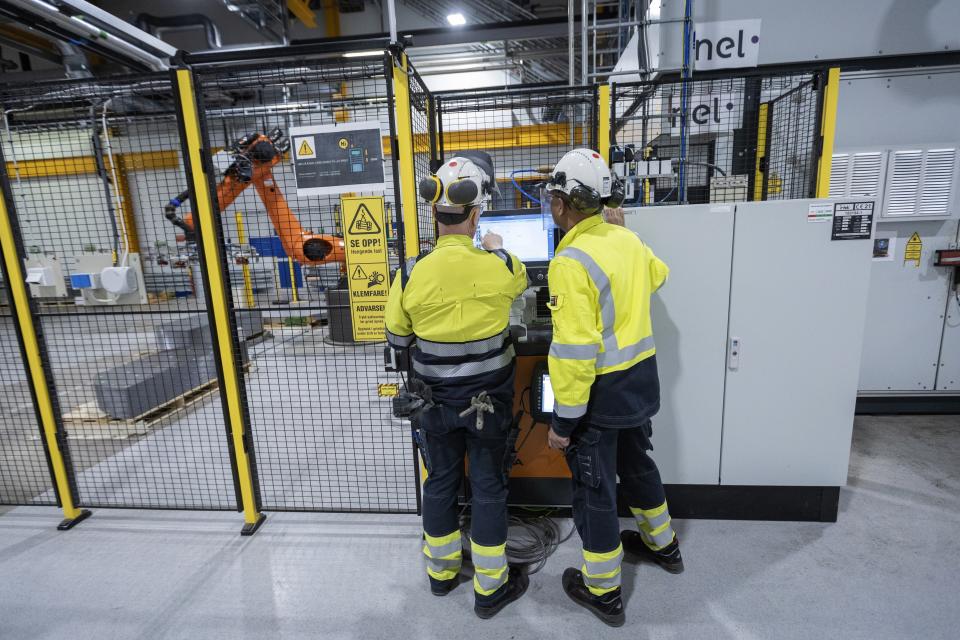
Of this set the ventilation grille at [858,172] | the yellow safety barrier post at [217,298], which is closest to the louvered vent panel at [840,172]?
the ventilation grille at [858,172]

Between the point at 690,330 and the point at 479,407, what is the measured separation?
126 cm

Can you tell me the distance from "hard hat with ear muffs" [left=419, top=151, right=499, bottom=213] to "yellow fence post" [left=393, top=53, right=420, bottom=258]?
11.7 inches

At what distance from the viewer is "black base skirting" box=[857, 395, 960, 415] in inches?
154

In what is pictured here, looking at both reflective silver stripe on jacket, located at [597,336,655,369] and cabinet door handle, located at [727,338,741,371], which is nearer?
reflective silver stripe on jacket, located at [597,336,655,369]

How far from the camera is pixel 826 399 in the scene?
8.06 feet

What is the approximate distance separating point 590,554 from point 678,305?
1.28 metres

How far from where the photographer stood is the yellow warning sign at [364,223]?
2.32 m

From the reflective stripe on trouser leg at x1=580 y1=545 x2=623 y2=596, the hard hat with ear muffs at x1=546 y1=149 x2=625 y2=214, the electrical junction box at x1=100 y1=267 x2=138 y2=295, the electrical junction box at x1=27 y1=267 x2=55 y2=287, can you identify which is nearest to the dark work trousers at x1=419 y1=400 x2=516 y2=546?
the reflective stripe on trouser leg at x1=580 y1=545 x2=623 y2=596

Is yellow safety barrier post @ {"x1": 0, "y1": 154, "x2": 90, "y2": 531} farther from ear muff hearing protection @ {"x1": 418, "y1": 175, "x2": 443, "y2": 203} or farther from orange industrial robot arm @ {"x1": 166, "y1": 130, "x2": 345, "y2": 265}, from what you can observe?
ear muff hearing protection @ {"x1": 418, "y1": 175, "x2": 443, "y2": 203}

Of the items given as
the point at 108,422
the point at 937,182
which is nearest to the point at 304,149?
the point at 108,422

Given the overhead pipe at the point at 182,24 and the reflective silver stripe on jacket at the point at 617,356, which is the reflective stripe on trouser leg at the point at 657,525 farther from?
the overhead pipe at the point at 182,24

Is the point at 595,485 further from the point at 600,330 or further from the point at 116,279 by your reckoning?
the point at 116,279

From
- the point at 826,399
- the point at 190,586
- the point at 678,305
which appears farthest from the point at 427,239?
the point at 826,399

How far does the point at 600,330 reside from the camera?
1.84 m
